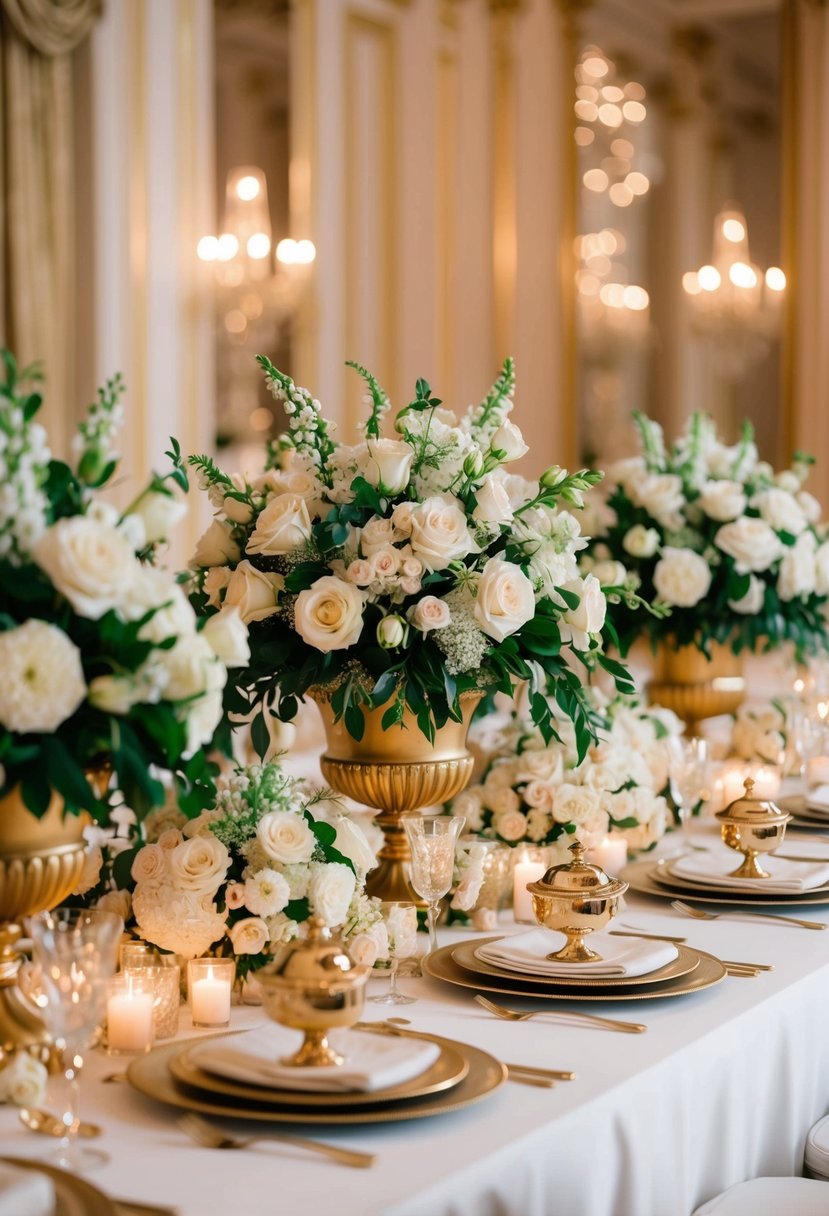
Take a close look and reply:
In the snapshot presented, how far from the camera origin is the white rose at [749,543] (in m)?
3.16

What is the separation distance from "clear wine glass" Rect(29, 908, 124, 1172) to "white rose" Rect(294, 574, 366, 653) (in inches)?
26.8

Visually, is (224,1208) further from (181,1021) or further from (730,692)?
(730,692)

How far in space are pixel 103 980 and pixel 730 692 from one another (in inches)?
88.0

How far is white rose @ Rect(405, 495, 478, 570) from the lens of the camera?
2.03 m

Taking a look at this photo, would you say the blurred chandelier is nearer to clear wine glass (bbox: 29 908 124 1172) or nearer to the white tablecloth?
the white tablecloth

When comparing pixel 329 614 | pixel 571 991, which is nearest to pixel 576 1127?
pixel 571 991

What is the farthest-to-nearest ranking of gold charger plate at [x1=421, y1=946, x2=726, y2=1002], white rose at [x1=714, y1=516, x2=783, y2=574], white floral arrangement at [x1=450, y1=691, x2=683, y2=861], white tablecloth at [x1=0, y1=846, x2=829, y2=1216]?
white rose at [x1=714, y1=516, x2=783, y2=574]
white floral arrangement at [x1=450, y1=691, x2=683, y2=861]
gold charger plate at [x1=421, y1=946, x2=726, y2=1002]
white tablecloth at [x1=0, y1=846, x2=829, y2=1216]

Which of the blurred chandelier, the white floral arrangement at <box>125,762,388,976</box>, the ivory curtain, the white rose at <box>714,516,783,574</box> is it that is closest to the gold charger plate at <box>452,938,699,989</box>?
the white floral arrangement at <box>125,762,388,976</box>

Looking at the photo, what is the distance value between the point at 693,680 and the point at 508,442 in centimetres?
132

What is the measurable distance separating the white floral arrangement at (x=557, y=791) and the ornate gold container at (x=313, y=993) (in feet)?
2.99

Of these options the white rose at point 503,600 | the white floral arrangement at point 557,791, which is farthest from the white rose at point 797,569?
the white rose at point 503,600

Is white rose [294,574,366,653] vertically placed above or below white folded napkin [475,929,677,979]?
above

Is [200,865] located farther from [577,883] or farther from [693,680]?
[693,680]

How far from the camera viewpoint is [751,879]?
235 centimetres
